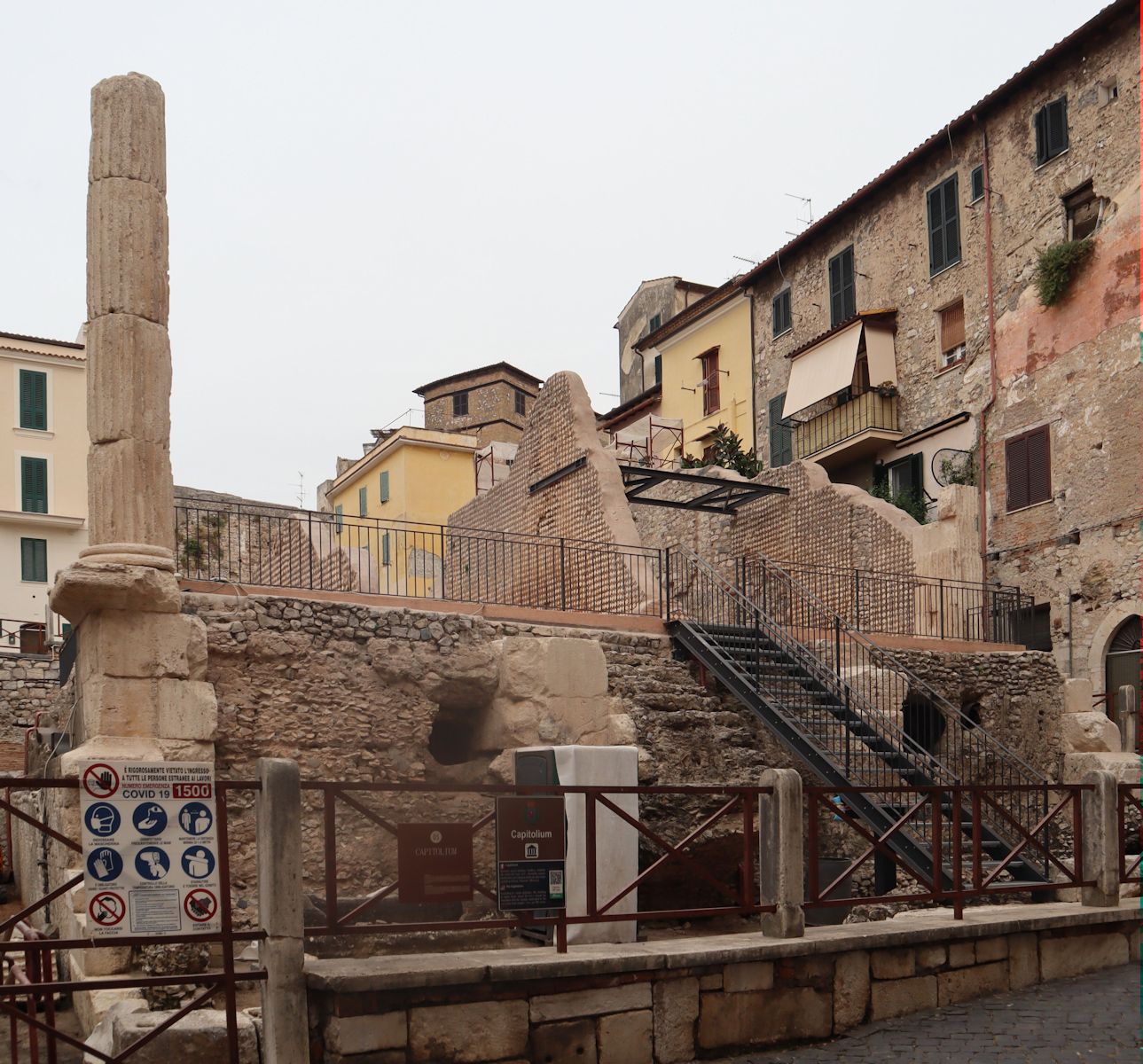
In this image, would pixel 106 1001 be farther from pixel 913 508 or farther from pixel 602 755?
pixel 913 508

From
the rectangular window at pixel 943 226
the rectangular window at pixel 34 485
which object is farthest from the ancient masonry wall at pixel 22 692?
the rectangular window at pixel 943 226

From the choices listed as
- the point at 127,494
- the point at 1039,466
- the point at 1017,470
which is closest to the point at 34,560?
the point at 127,494

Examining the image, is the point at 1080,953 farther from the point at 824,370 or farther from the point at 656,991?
the point at 824,370

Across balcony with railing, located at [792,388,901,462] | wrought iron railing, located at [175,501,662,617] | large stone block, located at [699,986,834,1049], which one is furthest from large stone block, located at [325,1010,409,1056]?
balcony with railing, located at [792,388,901,462]

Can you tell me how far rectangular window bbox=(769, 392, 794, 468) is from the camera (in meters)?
27.4

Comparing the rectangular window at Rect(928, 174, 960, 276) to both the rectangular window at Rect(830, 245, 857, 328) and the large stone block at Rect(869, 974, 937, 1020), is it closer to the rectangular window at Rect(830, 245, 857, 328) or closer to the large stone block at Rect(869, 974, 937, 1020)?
the rectangular window at Rect(830, 245, 857, 328)

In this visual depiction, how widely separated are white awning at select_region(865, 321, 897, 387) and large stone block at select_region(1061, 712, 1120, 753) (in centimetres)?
884

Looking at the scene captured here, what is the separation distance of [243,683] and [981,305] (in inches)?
612

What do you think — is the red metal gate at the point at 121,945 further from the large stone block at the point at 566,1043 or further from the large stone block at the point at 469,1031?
the large stone block at the point at 566,1043

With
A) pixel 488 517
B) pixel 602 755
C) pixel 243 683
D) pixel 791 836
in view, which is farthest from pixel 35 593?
pixel 791 836

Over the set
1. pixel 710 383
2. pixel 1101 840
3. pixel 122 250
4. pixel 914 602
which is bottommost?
pixel 1101 840

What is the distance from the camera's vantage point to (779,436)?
27.9m

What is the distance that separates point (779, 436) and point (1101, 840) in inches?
730

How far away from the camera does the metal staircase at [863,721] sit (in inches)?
472
